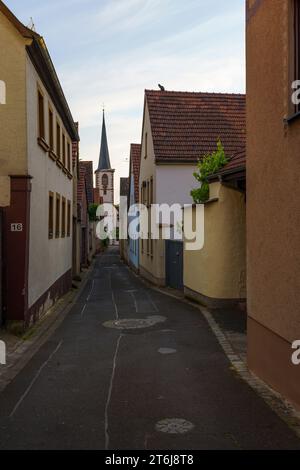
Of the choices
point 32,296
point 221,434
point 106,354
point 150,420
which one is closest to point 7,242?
point 32,296

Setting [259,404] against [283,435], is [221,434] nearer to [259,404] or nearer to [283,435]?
[283,435]

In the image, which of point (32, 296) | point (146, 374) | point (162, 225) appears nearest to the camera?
point (146, 374)

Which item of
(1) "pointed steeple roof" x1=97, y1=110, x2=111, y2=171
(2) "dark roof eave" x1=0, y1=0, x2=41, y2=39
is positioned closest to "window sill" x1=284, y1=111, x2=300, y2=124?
(2) "dark roof eave" x1=0, y1=0, x2=41, y2=39

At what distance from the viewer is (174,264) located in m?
21.8

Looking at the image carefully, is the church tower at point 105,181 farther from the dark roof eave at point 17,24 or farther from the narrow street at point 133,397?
the narrow street at point 133,397

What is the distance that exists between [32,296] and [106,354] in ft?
11.9

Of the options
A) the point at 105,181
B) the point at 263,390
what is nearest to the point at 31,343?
the point at 263,390

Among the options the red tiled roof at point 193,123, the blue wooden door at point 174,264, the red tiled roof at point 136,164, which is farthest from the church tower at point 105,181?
the blue wooden door at point 174,264

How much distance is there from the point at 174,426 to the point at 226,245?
933 centimetres

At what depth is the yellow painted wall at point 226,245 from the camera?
48.6ft

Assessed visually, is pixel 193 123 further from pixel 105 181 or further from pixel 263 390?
pixel 105 181

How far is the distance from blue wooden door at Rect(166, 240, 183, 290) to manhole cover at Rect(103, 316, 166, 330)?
650 centimetres

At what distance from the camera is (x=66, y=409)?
6.61 m

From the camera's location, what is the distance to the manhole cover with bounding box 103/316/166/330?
12.8 meters
